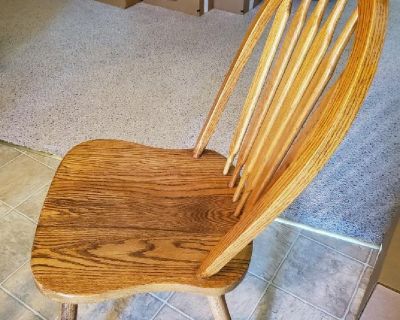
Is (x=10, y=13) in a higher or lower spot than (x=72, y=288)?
lower

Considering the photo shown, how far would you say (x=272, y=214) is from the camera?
514mm

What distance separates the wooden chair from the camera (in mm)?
540

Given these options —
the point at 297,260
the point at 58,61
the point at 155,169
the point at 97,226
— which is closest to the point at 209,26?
the point at 58,61

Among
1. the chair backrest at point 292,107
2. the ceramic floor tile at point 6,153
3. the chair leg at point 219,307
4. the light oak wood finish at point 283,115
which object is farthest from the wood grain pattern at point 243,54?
the ceramic floor tile at point 6,153

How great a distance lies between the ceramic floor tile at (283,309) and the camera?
109cm

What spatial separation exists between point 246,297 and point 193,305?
15cm

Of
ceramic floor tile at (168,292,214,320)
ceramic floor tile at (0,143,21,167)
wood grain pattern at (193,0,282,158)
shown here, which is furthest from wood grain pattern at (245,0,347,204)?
ceramic floor tile at (0,143,21,167)

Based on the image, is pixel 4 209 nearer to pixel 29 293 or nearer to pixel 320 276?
pixel 29 293

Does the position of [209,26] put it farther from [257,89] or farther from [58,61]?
[257,89]

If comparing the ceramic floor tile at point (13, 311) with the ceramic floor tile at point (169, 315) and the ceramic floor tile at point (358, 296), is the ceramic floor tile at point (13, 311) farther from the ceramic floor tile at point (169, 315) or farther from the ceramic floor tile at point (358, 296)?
the ceramic floor tile at point (358, 296)

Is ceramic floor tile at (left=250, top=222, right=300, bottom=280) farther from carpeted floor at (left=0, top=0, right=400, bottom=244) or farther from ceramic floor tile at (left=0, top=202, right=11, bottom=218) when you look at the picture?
ceramic floor tile at (left=0, top=202, right=11, bottom=218)

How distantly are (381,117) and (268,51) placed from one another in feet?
4.31

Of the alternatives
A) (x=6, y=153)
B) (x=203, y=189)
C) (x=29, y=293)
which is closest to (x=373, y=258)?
(x=203, y=189)

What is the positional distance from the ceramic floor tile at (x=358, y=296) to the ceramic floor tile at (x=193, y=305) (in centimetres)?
37
